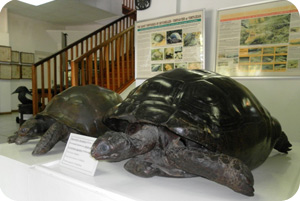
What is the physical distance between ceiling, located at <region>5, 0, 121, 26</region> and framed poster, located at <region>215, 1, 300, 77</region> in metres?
5.46

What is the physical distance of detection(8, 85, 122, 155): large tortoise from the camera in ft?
4.46

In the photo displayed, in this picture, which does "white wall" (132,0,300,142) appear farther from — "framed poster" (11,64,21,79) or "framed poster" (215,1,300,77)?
"framed poster" (11,64,21,79)

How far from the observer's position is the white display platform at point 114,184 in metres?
0.84

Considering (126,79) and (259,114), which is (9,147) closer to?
(259,114)

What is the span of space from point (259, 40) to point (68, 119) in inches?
73.1

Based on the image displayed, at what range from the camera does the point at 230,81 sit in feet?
3.67

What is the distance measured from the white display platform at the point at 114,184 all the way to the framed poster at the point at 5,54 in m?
7.14

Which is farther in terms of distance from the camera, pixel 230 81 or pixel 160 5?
pixel 160 5

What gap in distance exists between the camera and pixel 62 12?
7.31 m

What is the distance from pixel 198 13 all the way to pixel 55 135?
186cm

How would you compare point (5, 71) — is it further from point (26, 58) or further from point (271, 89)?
point (271, 89)

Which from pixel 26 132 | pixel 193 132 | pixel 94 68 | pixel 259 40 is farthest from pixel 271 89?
pixel 94 68

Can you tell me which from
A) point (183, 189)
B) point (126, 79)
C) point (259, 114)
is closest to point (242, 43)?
point (259, 114)

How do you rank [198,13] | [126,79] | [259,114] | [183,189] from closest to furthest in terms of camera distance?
[183,189] < [259,114] < [198,13] < [126,79]
